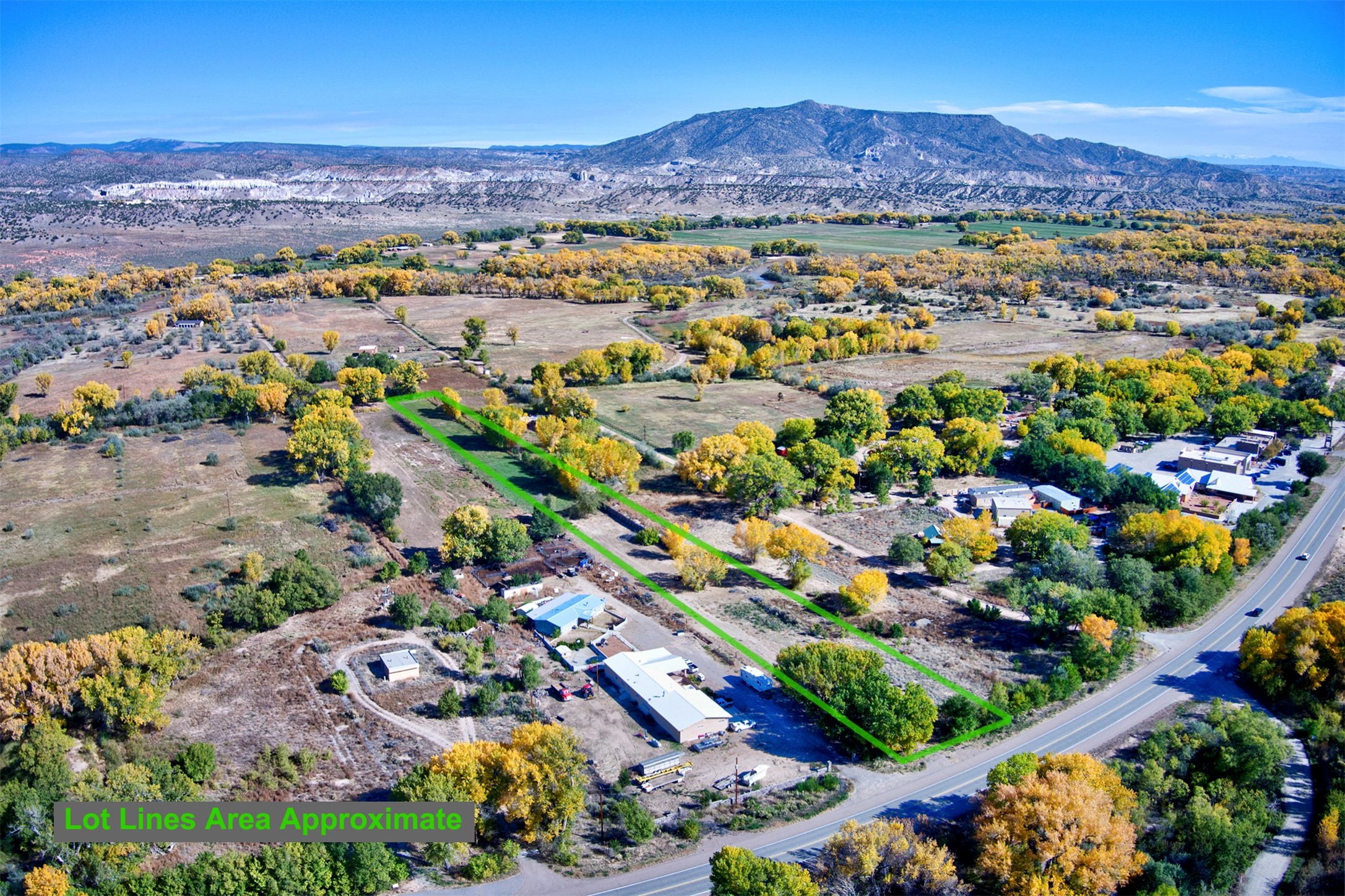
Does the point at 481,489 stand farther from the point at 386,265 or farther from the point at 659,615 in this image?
the point at 386,265

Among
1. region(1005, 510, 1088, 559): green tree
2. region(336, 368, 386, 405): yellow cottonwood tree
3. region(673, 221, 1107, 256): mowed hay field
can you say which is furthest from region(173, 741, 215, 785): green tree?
region(673, 221, 1107, 256): mowed hay field

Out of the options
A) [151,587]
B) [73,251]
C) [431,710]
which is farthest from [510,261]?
[431,710]

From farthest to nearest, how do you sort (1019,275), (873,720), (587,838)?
(1019,275) → (873,720) → (587,838)

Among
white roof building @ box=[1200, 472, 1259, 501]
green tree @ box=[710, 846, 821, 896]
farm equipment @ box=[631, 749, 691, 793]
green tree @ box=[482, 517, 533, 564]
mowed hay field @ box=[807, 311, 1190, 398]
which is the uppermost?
mowed hay field @ box=[807, 311, 1190, 398]

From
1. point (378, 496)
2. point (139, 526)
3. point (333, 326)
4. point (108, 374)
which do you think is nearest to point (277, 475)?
point (139, 526)

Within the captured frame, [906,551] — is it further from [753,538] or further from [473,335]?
[473,335]

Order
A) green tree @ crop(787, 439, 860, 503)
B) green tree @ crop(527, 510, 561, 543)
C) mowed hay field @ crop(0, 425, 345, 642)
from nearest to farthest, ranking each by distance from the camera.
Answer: mowed hay field @ crop(0, 425, 345, 642) < green tree @ crop(527, 510, 561, 543) < green tree @ crop(787, 439, 860, 503)

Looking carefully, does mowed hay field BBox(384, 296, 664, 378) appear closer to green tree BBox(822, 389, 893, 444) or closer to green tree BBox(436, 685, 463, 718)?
green tree BBox(822, 389, 893, 444)
